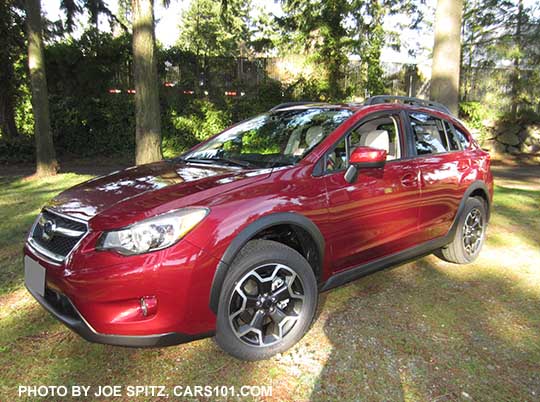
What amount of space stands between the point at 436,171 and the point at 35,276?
3.30 m

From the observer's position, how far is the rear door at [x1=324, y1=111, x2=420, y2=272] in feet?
9.68

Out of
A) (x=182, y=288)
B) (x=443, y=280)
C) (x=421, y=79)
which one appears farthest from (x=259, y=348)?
(x=421, y=79)

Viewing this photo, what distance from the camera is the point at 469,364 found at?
262cm

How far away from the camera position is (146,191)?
2.62 metres

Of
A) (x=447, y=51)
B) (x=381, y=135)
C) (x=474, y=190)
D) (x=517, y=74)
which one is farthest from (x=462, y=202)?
(x=517, y=74)

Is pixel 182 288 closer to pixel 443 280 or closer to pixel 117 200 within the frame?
pixel 117 200

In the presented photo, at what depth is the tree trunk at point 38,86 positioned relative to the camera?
9086mm

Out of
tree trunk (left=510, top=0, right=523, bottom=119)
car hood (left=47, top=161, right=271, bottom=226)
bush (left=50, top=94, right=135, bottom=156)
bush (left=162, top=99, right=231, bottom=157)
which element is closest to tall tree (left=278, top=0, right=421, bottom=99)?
bush (left=162, top=99, right=231, bottom=157)

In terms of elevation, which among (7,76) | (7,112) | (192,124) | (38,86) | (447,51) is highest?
(7,76)

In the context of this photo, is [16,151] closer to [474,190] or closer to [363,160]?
[363,160]

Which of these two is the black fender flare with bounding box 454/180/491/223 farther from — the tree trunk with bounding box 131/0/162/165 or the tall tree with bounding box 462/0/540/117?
the tall tree with bounding box 462/0/540/117

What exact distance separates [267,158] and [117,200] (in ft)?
3.83

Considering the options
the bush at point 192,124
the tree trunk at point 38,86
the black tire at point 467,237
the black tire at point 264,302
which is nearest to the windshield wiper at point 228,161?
the black tire at point 264,302

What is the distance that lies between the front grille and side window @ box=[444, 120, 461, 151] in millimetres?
3470
